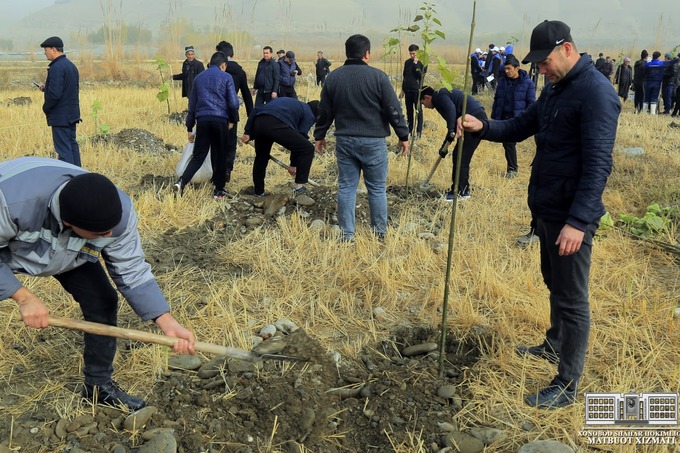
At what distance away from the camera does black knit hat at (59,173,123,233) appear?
1.98 meters

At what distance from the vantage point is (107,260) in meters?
2.36

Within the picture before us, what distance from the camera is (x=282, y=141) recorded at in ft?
18.0

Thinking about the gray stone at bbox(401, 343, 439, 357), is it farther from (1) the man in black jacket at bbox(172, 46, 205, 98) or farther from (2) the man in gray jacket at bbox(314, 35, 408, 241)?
(1) the man in black jacket at bbox(172, 46, 205, 98)

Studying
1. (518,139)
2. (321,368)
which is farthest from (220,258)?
(518,139)

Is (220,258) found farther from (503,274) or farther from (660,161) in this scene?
(660,161)

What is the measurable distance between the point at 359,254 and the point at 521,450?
2204 mm

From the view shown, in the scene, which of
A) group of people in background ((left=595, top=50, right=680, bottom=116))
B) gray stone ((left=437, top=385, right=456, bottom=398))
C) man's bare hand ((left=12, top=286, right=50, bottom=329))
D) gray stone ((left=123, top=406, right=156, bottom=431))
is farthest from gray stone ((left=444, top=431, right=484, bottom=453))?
group of people in background ((left=595, top=50, right=680, bottom=116))

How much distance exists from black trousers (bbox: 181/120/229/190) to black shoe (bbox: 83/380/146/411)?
341 cm

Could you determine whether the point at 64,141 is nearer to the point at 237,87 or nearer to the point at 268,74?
the point at 237,87

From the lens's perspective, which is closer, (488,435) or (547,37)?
(547,37)

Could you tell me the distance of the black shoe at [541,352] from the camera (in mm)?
2965

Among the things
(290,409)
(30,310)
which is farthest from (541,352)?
(30,310)

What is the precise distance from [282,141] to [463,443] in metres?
3.72

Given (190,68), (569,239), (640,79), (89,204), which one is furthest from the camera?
(640,79)
